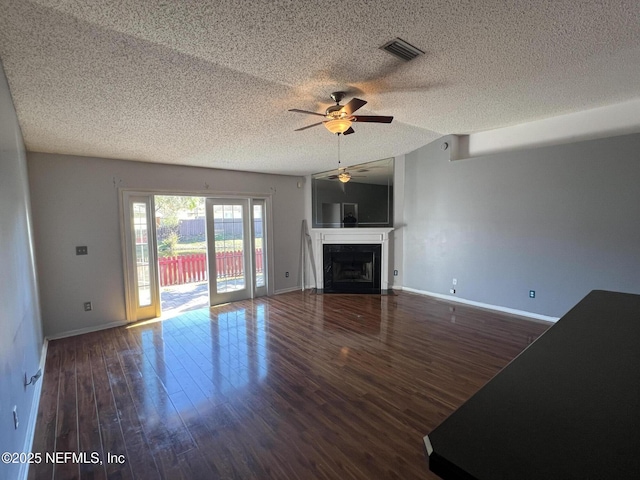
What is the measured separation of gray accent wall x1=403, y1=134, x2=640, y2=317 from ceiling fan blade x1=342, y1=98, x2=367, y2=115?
3162mm

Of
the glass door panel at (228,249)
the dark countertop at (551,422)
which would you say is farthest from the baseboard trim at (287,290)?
the dark countertop at (551,422)

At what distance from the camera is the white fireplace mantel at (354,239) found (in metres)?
5.94

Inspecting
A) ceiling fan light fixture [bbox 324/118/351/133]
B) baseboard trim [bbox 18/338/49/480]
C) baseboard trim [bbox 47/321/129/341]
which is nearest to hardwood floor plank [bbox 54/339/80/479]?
baseboard trim [bbox 18/338/49/480]

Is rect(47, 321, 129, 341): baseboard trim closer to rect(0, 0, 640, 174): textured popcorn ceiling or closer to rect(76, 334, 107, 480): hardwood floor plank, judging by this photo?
rect(76, 334, 107, 480): hardwood floor plank

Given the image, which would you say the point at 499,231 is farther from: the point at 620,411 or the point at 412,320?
the point at 620,411

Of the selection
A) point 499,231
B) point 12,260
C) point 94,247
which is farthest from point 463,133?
point 94,247

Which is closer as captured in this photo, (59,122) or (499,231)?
(59,122)

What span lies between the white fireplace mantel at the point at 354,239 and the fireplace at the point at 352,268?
3.3 inches

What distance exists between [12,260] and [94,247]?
2423 mm

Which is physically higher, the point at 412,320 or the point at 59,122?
the point at 59,122

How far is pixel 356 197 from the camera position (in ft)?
20.3

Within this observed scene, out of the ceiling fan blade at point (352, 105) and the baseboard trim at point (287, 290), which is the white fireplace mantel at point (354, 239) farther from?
the ceiling fan blade at point (352, 105)

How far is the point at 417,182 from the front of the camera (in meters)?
5.59

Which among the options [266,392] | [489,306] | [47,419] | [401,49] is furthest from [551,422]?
[489,306]
